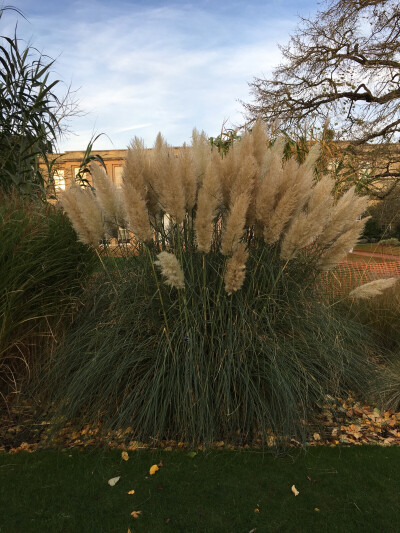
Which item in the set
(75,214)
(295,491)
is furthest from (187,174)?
(295,491)

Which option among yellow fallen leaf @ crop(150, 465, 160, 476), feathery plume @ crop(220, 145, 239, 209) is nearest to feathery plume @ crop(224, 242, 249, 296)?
feathery plume @ crop(220, 145, 239, 209)

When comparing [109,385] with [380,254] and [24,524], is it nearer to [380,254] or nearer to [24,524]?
[24,524]

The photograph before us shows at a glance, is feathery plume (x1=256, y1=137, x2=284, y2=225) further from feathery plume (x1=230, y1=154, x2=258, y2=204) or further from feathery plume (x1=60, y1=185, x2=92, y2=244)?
feathery plume (x1=60, y1=185, x2=92, y2=244)

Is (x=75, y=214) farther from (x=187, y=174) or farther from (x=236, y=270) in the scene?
(x=236, y=270)

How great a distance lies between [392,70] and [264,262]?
470 inches

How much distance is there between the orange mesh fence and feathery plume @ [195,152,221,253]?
1628mm

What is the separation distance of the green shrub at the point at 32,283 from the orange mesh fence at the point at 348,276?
7.09 feet

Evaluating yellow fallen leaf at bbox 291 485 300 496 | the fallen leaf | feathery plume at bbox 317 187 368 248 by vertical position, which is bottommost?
yellow fallen leaf at bbox 291 485 300 496

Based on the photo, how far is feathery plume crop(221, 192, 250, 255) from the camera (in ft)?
8.20

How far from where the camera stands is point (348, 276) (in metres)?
4.63

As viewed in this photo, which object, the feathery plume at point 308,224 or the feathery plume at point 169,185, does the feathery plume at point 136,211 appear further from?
the feathery plume at point 308,224

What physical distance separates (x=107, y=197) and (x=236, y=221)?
0.93 m

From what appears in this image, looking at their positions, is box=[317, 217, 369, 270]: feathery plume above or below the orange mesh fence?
above

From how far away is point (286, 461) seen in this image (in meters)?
2.51
